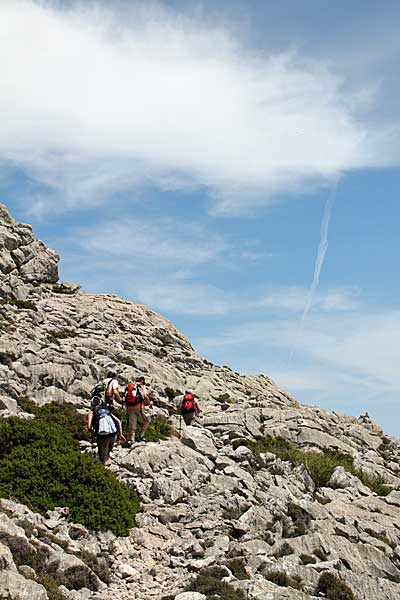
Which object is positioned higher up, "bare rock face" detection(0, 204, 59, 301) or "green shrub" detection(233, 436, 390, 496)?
"bare rock face" detection(0, 204, 59, 301)

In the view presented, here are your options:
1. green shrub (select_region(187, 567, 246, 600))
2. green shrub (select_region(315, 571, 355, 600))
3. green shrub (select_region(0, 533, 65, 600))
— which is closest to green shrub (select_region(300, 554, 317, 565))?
green shrub (select_region(315, 571, 355, 600))

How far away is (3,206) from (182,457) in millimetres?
37802

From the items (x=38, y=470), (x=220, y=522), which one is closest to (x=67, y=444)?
(x=38, y=470)

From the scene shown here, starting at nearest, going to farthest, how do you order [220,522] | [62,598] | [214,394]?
[62,598] < [220,522] < [214,394]

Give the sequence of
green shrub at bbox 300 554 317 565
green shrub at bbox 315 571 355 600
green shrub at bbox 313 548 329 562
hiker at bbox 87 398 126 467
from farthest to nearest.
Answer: hiker at bbox 87 398 126 467 → green shrub at bbox 313 548 329 562 → green shrub at bbox 300 554 317 565 → green shrub at bbox 315 571 355 600

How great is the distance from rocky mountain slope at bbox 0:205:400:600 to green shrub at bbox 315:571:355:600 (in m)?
0.09

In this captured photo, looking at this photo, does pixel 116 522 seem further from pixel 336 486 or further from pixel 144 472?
pixel 336 486

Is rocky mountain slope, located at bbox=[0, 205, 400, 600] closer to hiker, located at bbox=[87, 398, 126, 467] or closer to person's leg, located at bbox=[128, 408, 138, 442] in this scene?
person's leg, located at bbox=[128, 408, 138, 442]

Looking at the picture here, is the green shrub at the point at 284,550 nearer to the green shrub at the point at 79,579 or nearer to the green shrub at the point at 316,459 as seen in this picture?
the green shrub at the point at 79,579

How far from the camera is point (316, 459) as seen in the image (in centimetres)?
2628

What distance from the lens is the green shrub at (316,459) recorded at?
2498cm

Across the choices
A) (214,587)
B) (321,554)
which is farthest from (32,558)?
(321,554)

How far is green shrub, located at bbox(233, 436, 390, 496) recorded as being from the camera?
25.0m

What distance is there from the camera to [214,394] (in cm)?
3775
